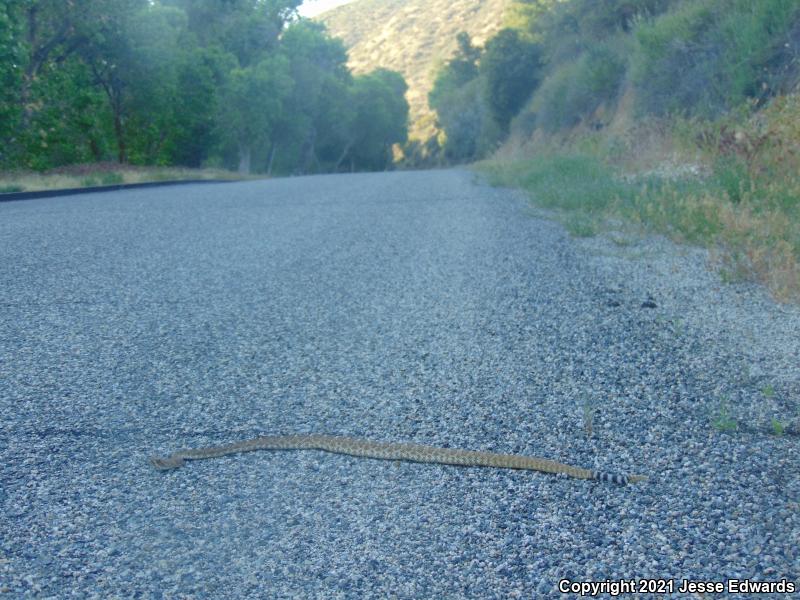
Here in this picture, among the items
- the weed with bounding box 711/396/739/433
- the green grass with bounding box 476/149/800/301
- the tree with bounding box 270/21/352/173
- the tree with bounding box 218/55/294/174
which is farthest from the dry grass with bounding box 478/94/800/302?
the tree with bounding box 270/21/352/173

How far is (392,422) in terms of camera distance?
424cm

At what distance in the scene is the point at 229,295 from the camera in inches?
285

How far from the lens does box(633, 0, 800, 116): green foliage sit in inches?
596

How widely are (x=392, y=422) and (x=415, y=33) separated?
13322 centimetres

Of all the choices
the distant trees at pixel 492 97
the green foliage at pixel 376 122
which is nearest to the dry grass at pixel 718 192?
the distant trees at pixel 492 97

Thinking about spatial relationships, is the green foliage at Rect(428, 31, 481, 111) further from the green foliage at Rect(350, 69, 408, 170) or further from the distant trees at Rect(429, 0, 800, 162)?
the distant trees at Rect(429, 0, 800, 162)

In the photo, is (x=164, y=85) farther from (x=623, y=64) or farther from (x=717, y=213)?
(x=717, y=213)

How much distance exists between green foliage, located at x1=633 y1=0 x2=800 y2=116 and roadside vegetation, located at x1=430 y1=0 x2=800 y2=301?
0.11ft

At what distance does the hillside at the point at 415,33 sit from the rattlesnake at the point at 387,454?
80664mm

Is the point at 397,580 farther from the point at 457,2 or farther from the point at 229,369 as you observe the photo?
the point at 457,2

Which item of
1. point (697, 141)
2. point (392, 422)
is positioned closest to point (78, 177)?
point (697, 141)

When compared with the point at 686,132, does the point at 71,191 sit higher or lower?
lower

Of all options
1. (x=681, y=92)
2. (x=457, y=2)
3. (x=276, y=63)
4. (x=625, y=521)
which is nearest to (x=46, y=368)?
(x=625, y=521)

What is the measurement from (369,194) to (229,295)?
37.9ft
